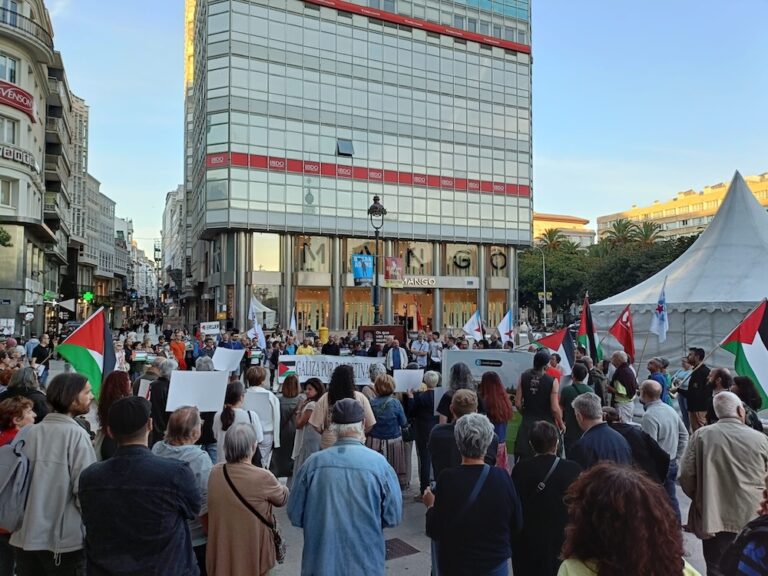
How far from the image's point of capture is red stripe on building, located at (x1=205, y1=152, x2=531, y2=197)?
40812 millimetres

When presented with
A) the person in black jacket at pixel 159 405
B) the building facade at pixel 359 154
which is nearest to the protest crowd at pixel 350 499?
the person in black jacket at pixel 159 405

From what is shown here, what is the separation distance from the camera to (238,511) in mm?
3738

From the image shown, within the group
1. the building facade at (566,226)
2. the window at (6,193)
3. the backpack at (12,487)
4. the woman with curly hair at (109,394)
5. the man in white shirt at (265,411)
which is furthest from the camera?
the building facade at (566,226)

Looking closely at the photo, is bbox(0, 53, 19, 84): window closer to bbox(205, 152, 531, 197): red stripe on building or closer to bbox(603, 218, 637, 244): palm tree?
bbox(205, 152, 531, 197): red stripe on building

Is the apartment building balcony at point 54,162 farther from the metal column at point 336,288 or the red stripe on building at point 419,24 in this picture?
the red stripe on building at point 419,24

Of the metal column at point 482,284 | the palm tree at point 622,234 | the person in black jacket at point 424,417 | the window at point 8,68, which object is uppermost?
the window at point 8,68

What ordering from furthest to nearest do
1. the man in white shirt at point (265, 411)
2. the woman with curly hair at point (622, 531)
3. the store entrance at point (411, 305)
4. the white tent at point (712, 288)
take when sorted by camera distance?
the store entrance at point (411, 305), the white tent at point (712, 288), the man in white shirt at point (265, 411), the woman with curly hair at point (622, 531)

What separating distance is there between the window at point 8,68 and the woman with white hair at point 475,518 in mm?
39350

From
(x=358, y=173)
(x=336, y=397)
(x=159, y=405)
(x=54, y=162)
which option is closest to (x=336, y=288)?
(x=358, y=173)

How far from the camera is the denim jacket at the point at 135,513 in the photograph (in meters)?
3.22

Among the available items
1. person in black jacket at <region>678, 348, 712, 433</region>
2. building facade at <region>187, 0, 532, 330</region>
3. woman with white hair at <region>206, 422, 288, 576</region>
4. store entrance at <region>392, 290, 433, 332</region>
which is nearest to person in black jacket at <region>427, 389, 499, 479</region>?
woman with white hair at <region>206, 422, 288, 576</region>

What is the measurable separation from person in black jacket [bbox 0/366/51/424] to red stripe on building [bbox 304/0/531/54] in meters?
43.5

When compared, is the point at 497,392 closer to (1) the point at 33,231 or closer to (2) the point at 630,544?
(2) the point at 630,544

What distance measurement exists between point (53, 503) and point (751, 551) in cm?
395
